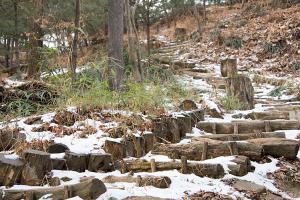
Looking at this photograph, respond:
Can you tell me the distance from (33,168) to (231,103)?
4.28 meters

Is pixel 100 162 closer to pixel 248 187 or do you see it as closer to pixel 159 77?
pixel 248 187

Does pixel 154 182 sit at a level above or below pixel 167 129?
below

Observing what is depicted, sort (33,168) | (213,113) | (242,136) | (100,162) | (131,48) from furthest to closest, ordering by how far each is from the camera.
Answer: (131,48)
(213,113)
(242,136)
(100,162)
(33,168)

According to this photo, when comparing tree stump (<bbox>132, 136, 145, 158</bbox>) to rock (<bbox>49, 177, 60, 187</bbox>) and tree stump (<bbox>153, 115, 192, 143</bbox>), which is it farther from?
rock (<bbox>49, 177, 60, 187</bbox>)

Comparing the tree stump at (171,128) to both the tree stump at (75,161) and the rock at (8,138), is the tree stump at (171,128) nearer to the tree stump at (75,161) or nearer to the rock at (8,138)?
the tree stump at (75,161)

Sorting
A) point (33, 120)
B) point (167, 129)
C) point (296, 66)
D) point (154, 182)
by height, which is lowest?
point (154, 182)

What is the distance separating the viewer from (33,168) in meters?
2.96

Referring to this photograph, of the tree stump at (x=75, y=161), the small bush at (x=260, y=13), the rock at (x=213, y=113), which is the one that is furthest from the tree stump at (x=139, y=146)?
the small bush at (x=260, y=13)

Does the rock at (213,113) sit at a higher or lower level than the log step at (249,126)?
higher

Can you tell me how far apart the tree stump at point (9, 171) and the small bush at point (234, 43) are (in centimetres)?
1184

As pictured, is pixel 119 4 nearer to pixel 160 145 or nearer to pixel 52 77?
pixel 52 77

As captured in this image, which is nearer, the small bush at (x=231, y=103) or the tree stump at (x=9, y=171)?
the tree stump at (x=9, y=171)

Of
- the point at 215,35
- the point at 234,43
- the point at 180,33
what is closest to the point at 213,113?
the point at 234,43

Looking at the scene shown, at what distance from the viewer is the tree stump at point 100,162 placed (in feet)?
11.0
